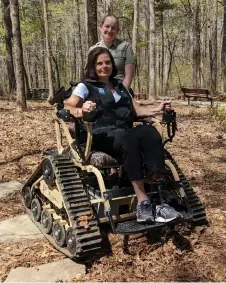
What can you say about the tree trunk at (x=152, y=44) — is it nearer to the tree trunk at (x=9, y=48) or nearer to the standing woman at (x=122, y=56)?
the tree trunk at (x=9, y=48)

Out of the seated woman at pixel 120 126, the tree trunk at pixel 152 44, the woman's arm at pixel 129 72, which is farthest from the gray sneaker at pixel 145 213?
the tree trunk at pixel 152 44

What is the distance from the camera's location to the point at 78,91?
161 inches

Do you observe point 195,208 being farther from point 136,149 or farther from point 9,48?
point 9,48

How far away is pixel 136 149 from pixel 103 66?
107 cm

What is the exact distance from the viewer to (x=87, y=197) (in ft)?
12.6

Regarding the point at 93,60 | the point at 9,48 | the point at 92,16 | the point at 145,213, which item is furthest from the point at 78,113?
the point at 9,48

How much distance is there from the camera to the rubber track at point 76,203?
3449 mm

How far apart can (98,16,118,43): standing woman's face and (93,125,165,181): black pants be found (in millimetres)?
1634

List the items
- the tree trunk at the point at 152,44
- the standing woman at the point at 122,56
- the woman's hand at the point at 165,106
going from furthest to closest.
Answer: the tree trunk at the point at 152,44 → the standing woman at the point at 122,56 → the woman's hand at the point at 165,106

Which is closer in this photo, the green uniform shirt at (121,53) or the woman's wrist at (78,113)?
the woman's wrist at (78,113)

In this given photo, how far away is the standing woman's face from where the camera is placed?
480cm

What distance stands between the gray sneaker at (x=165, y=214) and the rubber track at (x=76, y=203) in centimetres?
59

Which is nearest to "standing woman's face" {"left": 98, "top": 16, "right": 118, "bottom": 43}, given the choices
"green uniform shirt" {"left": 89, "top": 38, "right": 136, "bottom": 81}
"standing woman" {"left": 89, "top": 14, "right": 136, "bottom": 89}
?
"standing woman" {"left": 89, "top": 14, "right": 136, "bottom": 89}

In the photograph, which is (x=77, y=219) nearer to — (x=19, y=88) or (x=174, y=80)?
(x=19, y=88)
